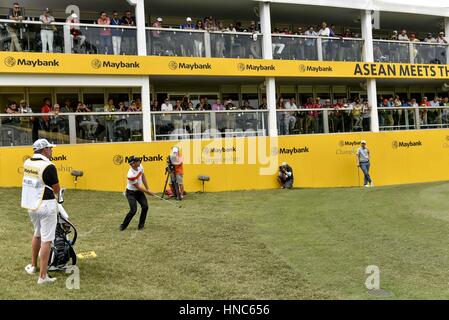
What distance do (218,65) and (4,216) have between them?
441 inches

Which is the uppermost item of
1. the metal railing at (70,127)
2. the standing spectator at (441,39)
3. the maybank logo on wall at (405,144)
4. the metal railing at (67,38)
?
the standing spectator at (441,39)

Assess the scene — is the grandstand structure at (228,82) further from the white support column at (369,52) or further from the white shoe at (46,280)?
the white shoe at (46,280)

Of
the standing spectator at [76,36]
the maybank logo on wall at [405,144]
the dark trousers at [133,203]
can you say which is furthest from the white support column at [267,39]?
the dark trousers at [133,203]

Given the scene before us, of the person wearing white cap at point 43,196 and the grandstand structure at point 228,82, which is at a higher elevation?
the grandstand structure at point 228,82

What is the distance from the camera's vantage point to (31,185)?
734cm

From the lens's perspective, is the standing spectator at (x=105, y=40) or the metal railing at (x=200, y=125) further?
the metal railing at (x=200, y=125)

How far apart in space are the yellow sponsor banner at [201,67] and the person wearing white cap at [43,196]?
11.2 meters

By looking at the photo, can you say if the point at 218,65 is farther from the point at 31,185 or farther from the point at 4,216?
the point at 31,185

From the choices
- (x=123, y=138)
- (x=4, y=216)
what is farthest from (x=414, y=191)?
(x=4, y=216)

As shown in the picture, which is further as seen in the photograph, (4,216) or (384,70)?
(384,70)

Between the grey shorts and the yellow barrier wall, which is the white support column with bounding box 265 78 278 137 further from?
the grey shorts

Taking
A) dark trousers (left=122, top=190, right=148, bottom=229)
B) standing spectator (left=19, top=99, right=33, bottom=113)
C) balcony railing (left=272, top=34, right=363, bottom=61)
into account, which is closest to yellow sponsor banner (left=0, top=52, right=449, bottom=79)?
balcony railing (left=272, top=34, right=363, bottom=61)

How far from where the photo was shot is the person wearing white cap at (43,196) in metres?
7.27
